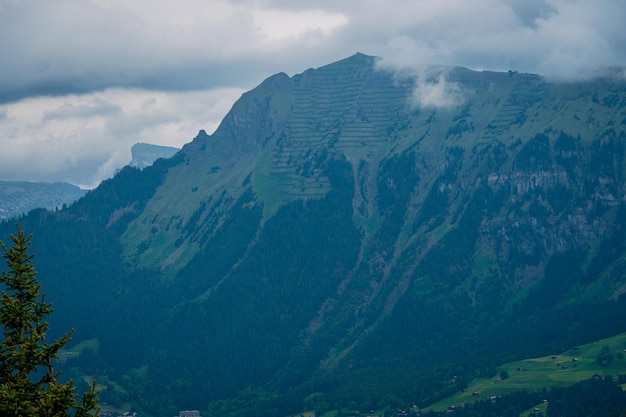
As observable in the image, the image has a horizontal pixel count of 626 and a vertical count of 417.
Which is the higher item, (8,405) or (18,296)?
(18,296)

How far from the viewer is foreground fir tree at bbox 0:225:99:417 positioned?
60.5 metres

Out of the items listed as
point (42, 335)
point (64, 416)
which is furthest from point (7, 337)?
point (64, 416)

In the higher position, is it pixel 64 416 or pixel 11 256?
pixel 11 256

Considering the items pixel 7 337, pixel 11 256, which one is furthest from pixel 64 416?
pixel 11 256

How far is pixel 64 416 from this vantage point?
61.8 meters

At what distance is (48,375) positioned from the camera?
205 feet

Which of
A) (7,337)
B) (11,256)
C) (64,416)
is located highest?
(11,256)

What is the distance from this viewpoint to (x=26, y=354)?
62812 mm

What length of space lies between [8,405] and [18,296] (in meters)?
7.54

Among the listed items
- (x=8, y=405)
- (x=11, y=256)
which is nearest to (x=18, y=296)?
(x=11, y=256)

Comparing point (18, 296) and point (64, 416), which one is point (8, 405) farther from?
point (18, 296)

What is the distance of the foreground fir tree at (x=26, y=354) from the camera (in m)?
60.5

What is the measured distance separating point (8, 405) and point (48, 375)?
3.24 m

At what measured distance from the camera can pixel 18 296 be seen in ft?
210
